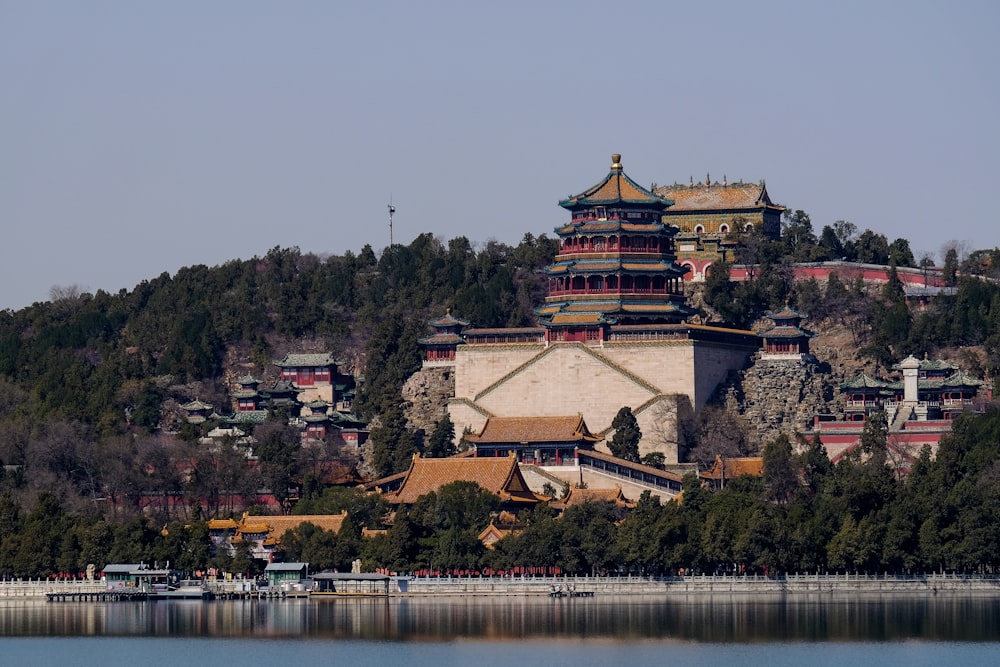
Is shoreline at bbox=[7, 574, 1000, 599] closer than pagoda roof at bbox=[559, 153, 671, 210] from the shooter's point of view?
Yes

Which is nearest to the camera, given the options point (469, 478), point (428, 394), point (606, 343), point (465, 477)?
point (469, 478)

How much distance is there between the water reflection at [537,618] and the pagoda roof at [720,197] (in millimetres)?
36546

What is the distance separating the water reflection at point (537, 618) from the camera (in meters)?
87.7

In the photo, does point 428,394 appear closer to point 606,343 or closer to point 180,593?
point 606,343

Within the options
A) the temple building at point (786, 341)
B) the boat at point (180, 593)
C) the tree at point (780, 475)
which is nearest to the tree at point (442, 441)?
the temple building at point (786, 341)

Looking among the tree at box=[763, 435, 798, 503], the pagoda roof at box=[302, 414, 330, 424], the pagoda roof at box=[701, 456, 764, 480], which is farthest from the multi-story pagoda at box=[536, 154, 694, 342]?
the tree at box=[763, 435, 798, 503]

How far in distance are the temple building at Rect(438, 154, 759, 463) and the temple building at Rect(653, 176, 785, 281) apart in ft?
30.6

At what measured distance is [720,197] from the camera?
134m

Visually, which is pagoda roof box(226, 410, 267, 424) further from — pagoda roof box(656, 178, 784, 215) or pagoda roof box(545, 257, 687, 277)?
pagoda roof box(656, 178, 784, 215)

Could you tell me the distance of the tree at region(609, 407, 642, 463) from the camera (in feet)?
360

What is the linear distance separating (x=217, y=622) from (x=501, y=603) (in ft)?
33.4

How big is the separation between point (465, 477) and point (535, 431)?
4.15 m

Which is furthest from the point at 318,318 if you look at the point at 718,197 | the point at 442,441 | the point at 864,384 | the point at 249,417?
the point at 864,384

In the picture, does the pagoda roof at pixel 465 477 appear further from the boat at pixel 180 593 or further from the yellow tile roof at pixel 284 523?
the boat at pixel 180 593
